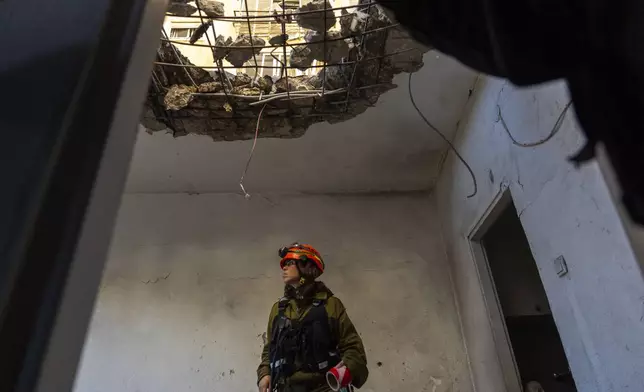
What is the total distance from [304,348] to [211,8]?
1.33 metres

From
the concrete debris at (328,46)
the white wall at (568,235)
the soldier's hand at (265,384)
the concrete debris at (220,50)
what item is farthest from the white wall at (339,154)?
the soldier's hand at (265,384)

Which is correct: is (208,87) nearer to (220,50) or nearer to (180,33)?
(220,50)

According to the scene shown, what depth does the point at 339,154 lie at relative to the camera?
266 cm

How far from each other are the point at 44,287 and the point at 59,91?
0.15 metres

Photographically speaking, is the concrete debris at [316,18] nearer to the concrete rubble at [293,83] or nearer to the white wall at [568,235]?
the concrete rubble at [293,83]

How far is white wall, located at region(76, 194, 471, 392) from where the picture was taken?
2.37 metres

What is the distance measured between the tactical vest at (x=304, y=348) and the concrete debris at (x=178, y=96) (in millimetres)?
1048

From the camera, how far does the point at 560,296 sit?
146 cm

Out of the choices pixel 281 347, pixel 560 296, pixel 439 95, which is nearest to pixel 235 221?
pixel 281 347

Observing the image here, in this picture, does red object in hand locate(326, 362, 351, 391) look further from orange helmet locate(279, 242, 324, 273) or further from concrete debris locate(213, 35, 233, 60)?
concrete debris locate(213, 35, 233, 60)

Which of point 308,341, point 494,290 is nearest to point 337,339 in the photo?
point 308,341

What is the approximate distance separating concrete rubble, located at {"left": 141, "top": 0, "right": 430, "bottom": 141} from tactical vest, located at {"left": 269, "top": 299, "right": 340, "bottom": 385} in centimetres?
97

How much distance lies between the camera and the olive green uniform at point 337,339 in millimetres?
1721

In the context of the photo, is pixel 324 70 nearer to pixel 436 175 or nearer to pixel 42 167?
pixel 436 175
